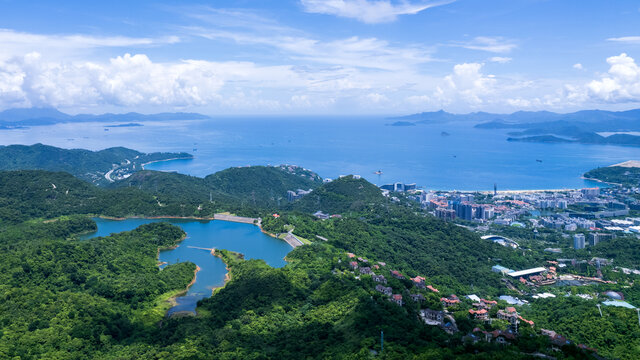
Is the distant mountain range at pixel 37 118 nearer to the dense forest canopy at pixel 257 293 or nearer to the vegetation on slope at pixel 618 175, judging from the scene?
the dense forest canopy at pixel 257 293

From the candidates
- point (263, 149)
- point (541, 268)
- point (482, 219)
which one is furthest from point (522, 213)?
point (263, 149)

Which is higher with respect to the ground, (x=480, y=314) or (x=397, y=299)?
(x=397, y=299)

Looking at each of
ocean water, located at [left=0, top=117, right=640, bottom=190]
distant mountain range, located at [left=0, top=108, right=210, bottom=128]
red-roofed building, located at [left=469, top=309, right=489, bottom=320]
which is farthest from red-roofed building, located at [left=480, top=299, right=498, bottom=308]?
distant mountain range, located at [left=0, top=108, right=210, bottom=128]

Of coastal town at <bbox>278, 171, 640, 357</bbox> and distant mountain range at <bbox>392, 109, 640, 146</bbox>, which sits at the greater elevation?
distant mountain range at <bbox>392, 109, 640, 146</bbox>

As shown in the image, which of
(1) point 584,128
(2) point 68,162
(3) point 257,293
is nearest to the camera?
(3) point 257,293

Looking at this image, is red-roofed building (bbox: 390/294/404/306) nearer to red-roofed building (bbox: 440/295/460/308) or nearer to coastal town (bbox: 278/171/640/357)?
coastal town (bbox: 278/171/640/357)

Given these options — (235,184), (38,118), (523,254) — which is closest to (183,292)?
(523,254)

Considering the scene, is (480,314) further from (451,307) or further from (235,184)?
(235,184)
